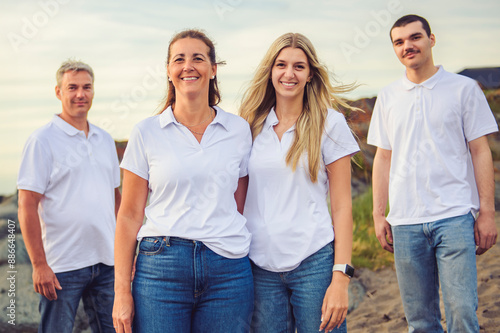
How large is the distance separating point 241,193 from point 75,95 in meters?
1.72

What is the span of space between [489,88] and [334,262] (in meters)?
8.74

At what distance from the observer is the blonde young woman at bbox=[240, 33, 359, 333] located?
7.04 ft

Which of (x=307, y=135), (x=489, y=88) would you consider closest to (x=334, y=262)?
(x=307, y=135)

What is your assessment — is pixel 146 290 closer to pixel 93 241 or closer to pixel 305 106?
pixel 305 106

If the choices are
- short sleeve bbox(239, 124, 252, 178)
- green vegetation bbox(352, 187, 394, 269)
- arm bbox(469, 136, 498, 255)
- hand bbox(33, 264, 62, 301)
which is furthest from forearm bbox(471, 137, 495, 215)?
green vegetation bbox(352, 187, 394, 269)

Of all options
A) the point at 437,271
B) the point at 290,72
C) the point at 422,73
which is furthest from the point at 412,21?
the point at 437,271

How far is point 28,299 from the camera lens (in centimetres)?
545

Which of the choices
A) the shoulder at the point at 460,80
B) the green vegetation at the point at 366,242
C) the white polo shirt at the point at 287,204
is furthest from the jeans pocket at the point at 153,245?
the green vegetation at the point at 366,242

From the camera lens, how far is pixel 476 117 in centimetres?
303

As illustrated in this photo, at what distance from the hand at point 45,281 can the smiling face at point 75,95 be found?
980mm

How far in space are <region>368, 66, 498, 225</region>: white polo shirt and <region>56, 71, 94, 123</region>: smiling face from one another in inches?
78.9

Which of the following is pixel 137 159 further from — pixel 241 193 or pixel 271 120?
pixel 271 120

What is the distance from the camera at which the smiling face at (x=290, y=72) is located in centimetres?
234

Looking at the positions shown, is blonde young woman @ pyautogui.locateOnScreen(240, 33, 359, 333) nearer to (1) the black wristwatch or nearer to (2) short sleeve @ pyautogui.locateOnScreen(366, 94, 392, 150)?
(1) the black wristwatch
